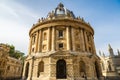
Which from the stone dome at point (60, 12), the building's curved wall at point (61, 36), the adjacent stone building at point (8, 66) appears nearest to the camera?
the building's curved wall at point (61, 36)

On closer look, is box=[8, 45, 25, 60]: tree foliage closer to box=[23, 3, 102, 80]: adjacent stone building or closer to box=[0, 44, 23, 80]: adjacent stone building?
box=[0, 44, 23, 80]: adjacent stone building

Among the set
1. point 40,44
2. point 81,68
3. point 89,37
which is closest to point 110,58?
point 89,37

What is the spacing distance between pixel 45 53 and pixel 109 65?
45131 mm

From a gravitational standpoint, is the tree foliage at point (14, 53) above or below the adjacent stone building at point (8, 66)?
above

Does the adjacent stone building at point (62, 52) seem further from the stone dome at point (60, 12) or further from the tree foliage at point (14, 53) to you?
the tree foliage at point (14, 53)

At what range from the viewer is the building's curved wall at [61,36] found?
81.7ft

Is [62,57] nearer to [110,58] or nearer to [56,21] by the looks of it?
[56,21]

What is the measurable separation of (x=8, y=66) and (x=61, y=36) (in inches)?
1061

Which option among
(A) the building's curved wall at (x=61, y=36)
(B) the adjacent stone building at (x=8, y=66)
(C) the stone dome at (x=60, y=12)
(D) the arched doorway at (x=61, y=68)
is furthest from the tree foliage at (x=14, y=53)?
(D) the arched doorway at (x=61, y=68)

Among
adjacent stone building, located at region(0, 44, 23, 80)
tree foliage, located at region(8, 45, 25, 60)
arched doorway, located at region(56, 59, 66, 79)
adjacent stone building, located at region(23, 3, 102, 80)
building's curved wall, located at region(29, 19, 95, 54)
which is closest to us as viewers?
adjacent stone building, located at region(23, 3, 102, 80)

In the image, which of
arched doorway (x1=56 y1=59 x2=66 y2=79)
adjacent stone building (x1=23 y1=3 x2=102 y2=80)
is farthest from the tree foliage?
arched doorway (x1=56 y1=59 x2=66 y2=79)

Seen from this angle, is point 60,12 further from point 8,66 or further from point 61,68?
point 8,66

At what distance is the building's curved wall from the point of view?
24.9 m

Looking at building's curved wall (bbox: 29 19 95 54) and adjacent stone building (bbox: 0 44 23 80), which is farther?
adjacent stone building (bbox: 0 44 23 80)
